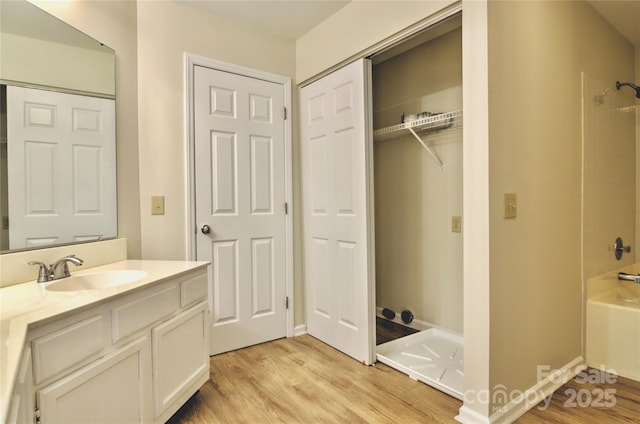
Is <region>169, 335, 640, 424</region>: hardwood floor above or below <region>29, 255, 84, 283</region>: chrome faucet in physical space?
below

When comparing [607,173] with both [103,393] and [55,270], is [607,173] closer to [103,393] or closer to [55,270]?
[103,393]

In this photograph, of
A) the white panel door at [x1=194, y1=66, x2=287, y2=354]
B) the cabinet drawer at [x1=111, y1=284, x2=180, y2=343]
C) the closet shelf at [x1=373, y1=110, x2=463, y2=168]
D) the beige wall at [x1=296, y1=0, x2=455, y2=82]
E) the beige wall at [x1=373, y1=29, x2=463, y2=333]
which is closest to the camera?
the cabinet drawer at [x1=111, y1=284, x2=180, y2=343]

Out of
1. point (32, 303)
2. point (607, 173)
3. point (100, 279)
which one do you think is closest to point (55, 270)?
point (100, 279)

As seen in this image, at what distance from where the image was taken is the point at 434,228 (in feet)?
9.49

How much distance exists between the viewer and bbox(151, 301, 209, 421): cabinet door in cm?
157

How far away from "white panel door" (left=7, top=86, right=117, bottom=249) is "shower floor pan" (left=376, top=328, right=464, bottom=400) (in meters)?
2.02

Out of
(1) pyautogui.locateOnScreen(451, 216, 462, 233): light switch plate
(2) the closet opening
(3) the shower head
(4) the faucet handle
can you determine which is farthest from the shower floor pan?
(3) the shower head

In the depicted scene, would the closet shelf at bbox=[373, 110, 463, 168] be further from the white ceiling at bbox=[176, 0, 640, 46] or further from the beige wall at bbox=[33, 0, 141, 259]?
the beige wall at bbox=[33, 0, 141, 259]

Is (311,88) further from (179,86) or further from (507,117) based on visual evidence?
(507,117)

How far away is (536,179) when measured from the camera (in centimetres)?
192

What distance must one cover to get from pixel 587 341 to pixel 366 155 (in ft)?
6.37

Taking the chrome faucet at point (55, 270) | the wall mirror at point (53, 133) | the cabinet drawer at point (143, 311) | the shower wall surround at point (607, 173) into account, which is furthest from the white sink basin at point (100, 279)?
the shower wall surround at point (607, 173)

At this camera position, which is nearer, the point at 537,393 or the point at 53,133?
the point at 53,133

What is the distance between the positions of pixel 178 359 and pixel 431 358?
66.0 inches
